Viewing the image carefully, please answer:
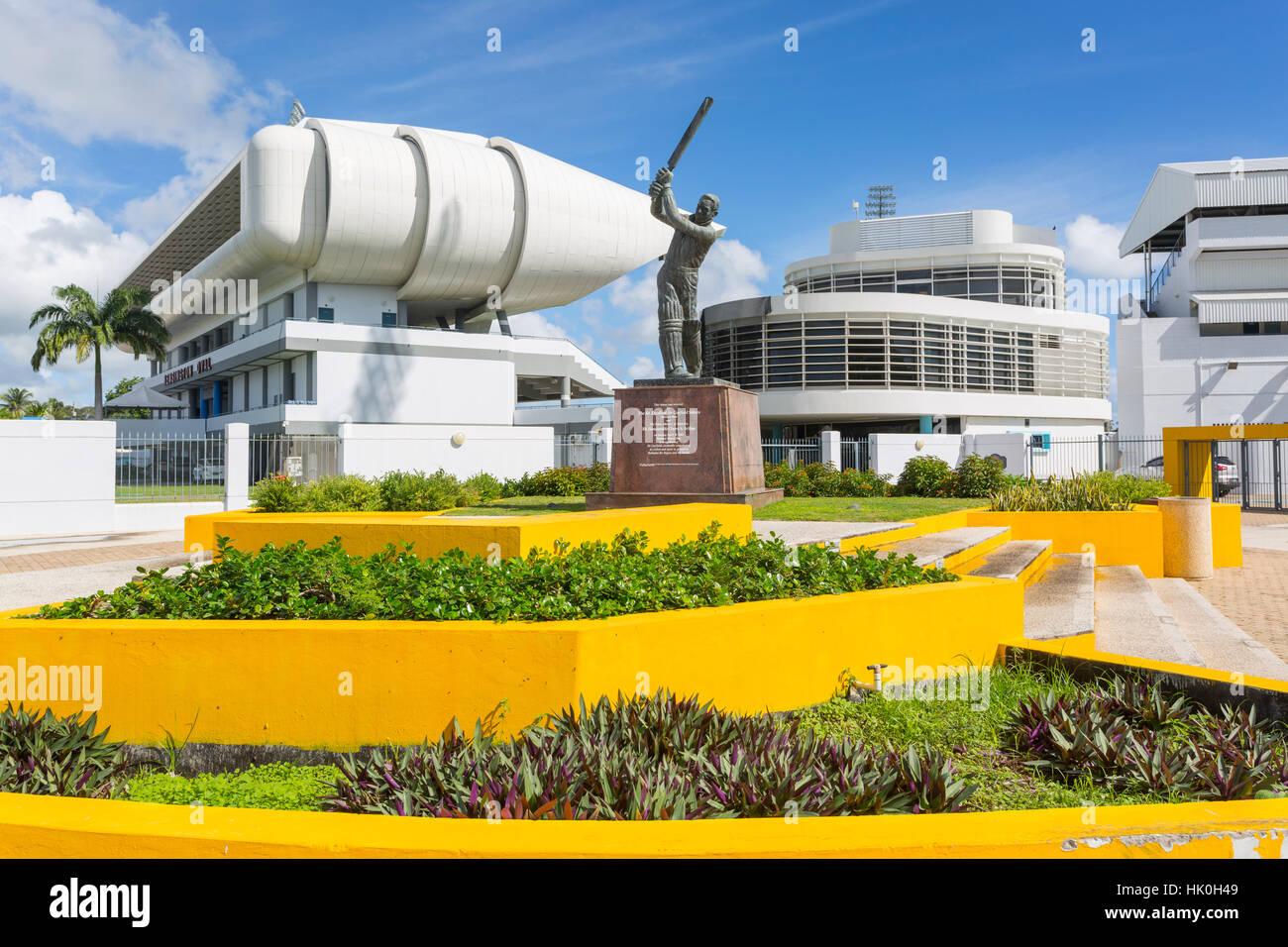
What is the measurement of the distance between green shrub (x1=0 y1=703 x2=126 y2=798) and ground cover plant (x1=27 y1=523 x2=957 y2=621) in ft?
2.67

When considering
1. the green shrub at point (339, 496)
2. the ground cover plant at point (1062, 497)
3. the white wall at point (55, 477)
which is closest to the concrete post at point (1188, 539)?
the ground cover plant at point (1062, 497)

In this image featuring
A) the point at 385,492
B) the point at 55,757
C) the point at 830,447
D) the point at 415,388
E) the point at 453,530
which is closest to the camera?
the point at 55,757

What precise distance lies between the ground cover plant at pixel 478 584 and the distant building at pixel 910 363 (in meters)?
34.8

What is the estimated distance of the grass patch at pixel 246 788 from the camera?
3711mm

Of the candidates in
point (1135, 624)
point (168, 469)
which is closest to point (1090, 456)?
point (1135, 624)

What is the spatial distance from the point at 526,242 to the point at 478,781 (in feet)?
139

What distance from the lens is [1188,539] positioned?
12383mm

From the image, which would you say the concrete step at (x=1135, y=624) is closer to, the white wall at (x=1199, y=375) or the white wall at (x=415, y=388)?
the white wall at (x=1199, y=375)

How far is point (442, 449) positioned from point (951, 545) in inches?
864

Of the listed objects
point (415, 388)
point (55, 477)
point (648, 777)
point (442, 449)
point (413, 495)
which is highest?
point (415, 388)

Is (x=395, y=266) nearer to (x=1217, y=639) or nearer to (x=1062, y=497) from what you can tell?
(x=1062, y=497)
